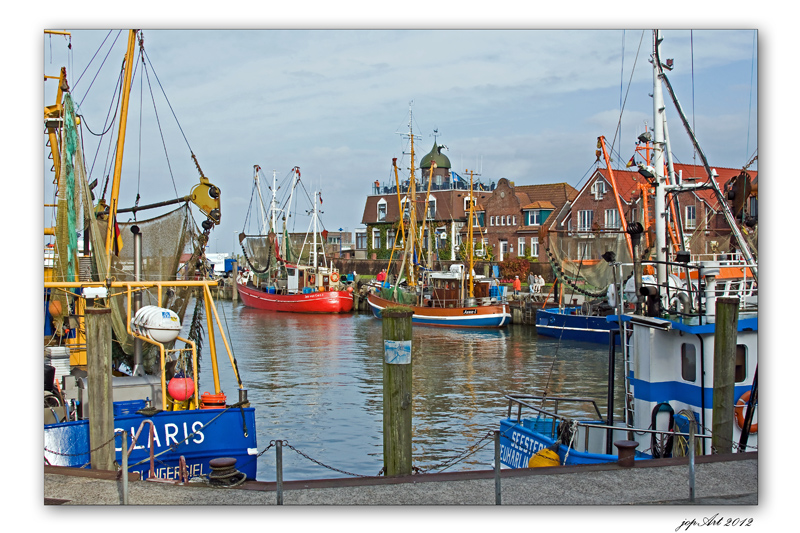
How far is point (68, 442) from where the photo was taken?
978 cm

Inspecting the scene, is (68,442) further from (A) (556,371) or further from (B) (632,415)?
(A) (556,371)

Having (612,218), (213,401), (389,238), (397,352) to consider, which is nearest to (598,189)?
(612,218)

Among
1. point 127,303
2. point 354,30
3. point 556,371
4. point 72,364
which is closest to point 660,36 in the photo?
point 354,30

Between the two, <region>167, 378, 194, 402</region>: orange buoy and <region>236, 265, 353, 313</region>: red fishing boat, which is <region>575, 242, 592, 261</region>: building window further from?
<region>167, 378, 194, 402</region>: orange buoy

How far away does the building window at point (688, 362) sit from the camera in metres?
9.66

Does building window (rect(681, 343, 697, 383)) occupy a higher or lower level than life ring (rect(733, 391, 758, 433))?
higher

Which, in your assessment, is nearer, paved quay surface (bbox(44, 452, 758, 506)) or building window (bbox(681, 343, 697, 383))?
paved quay surface (bbox(44, 452, 758, 506))

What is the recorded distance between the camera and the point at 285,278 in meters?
57.2

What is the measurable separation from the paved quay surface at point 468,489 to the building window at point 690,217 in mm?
22653

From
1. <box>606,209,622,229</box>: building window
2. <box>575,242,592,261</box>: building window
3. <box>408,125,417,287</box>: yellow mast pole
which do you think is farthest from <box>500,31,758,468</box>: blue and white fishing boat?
<box>606,209,622,229</box>: building window

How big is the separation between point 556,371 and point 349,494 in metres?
17.4

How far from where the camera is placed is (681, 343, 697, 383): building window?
9.66 metres

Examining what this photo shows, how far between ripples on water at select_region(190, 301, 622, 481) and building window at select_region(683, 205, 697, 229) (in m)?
5.32

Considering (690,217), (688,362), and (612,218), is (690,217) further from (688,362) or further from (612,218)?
(688,362)
